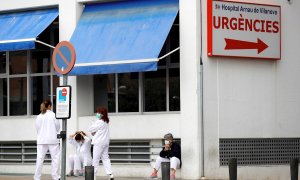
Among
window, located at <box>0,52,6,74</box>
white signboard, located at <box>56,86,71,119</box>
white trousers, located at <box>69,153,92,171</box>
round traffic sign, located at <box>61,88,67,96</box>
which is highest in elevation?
window, located at <box>0,52,6,74</box>

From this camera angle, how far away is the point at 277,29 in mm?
23312

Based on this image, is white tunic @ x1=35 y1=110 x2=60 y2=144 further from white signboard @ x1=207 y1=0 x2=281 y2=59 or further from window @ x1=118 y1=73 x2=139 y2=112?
white signboard @ x1=207 y1=0 x2=281 y2=59

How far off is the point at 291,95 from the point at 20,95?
821 cm

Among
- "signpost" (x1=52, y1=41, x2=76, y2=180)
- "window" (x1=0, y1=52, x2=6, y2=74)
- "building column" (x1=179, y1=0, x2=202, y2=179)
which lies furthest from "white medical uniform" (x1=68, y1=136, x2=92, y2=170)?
"signpost" (x1=52, y1=41, x2=76, y2=180)

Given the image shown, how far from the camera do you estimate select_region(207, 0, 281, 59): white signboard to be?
72.9ft

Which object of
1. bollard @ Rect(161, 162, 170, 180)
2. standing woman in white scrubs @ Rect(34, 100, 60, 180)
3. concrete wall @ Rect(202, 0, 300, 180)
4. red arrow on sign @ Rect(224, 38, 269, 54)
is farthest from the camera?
red arrow on sign @ Rect(224, 38, 269, 54)

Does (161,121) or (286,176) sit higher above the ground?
(161,121)

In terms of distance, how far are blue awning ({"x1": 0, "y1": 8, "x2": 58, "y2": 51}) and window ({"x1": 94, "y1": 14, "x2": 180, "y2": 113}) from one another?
2144 mm

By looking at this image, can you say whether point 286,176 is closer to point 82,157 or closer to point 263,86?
point 263,86

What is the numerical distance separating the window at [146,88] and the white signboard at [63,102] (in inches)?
258

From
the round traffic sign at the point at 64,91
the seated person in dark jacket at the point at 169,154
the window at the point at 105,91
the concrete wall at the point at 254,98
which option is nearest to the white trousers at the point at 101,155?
the seated person in dark jacket at the point at 169,154

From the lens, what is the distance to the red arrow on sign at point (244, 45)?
2241 centimetres

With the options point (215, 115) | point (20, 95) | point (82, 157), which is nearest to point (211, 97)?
point (215, 115)

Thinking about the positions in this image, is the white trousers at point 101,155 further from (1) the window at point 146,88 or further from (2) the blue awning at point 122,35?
(1) the window at point 146,88
